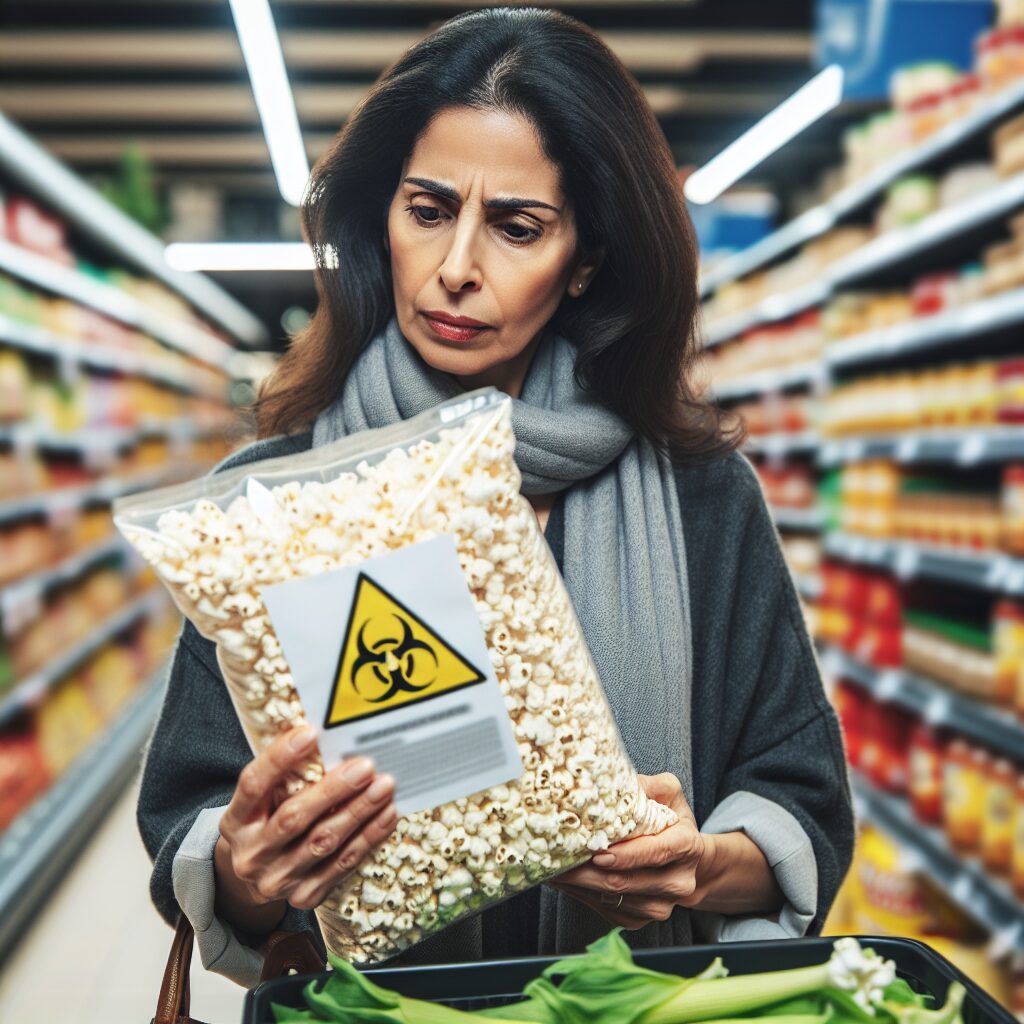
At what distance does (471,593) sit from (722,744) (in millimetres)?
579

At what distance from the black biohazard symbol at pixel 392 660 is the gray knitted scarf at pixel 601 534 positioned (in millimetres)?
427

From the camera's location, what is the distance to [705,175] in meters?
5.23

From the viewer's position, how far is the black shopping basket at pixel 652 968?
2.35 ft

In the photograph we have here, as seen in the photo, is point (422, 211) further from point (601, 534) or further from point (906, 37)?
point (906, 37)

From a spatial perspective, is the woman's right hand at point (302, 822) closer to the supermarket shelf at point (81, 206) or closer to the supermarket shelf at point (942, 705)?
the supermarket shelf at point (942, 705)

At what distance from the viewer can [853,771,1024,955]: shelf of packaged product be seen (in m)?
2.61

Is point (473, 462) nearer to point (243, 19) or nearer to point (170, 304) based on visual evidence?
point (243, 19)

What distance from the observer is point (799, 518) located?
16.8 ft

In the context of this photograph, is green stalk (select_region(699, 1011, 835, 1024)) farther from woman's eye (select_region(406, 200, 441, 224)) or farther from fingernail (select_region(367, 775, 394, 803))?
woman's eye (select_region(406, 200, 441, 224))

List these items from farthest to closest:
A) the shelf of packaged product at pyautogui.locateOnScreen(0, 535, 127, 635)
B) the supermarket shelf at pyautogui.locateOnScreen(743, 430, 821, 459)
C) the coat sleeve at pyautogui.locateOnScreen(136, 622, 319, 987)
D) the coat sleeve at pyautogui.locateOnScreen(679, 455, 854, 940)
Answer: the supermarket shelf at pyautogui.locateOnScreen(743, 430, 821, 459), the shelf of packaged product at pyautogui.locateOnScreen(0, 535, 127, 635), the coat sleeve at pyautogui.locateOnScreen(679, 455, 854, 940), the coat sleeve at pyautogui.locateOnScreen(136, 622, 319, 987)

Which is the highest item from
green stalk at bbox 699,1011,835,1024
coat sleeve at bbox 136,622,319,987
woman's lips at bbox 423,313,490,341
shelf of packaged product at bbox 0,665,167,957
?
woman's lips at bbox 423,313,490,341

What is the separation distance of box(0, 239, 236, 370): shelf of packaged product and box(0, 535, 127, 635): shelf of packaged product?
1.12 meters

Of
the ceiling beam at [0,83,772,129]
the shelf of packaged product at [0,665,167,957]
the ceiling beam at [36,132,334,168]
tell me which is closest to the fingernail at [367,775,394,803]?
the shelf of packaged product at [0,665,167,957]

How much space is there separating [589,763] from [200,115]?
26.5 feet
